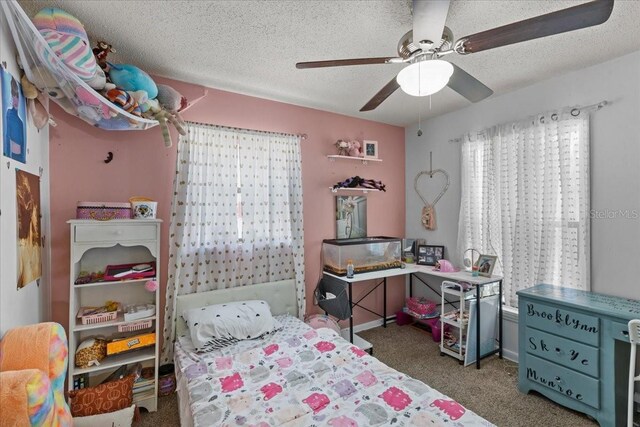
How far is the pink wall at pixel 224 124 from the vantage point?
7.04 ft

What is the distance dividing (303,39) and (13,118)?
1701 millimetres

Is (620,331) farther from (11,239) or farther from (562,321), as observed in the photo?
(11,239)

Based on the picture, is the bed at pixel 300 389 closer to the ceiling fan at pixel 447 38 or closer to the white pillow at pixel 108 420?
the white pillow at pixel 108 420

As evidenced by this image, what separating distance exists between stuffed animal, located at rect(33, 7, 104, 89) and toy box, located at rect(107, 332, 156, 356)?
179 centimetres

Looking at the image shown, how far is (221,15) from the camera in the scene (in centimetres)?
171

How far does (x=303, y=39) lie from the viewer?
1944mm

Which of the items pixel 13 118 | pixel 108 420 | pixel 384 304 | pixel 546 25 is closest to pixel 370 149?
pixel 384 304

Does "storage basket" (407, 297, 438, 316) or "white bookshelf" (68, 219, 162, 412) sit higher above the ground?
"white bookshelf" (68, 219, 162, 412)

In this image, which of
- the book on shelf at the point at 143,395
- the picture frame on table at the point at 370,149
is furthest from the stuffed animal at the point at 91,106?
the picture frame on table at the point at 370,149

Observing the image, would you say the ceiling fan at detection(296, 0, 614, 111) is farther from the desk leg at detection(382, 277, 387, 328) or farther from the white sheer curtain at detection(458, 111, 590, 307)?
the desk leg at detection(382, 277, 387, 328)

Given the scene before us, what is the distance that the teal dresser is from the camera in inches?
75.7

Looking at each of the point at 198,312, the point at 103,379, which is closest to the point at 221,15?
the point at 198,312

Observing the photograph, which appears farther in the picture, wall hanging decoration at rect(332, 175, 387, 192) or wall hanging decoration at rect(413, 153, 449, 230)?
wall hanging decoration at rect(413, 153, 449, 230)

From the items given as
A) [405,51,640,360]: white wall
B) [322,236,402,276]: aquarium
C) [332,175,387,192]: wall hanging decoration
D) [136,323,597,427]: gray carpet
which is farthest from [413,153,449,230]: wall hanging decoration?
[136,323,597,427]: gray carpet
